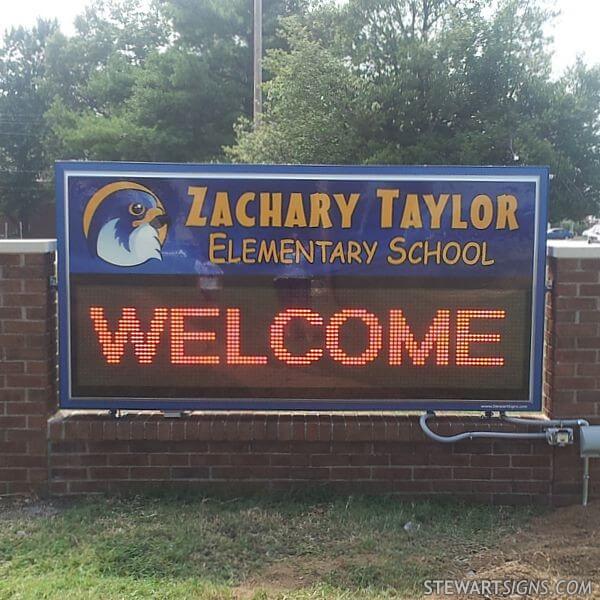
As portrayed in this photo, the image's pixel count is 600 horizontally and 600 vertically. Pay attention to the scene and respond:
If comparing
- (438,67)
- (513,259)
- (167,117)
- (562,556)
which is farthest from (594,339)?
(167,117)

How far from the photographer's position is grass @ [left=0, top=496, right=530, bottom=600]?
139 inches

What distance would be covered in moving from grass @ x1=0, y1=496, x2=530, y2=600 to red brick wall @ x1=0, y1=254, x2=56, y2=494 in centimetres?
29

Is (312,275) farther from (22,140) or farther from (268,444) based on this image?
(22,140)

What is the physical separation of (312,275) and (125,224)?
1162 millimetres

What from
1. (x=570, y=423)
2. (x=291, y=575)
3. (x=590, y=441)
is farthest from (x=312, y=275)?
(x=590, y=441)

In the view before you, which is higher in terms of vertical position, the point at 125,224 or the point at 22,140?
the point at 22,140

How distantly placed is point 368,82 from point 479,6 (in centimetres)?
421

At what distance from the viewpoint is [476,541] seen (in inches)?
160

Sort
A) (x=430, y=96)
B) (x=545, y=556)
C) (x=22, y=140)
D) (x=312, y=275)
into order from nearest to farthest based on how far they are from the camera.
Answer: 1. (x=545, y=556)
2. (x=312, y=275)
3. (x=430, y=96)
4. (x=22, y=140)

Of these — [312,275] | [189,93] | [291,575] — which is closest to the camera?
[291,575]

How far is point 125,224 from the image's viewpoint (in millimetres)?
4426

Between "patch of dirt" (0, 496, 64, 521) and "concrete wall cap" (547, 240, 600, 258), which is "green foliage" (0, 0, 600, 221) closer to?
"concrete wall cap" (547, 240, 600, 258)

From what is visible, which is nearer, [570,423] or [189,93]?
[570,423]

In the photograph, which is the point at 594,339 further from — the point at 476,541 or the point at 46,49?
the point at 46,49
